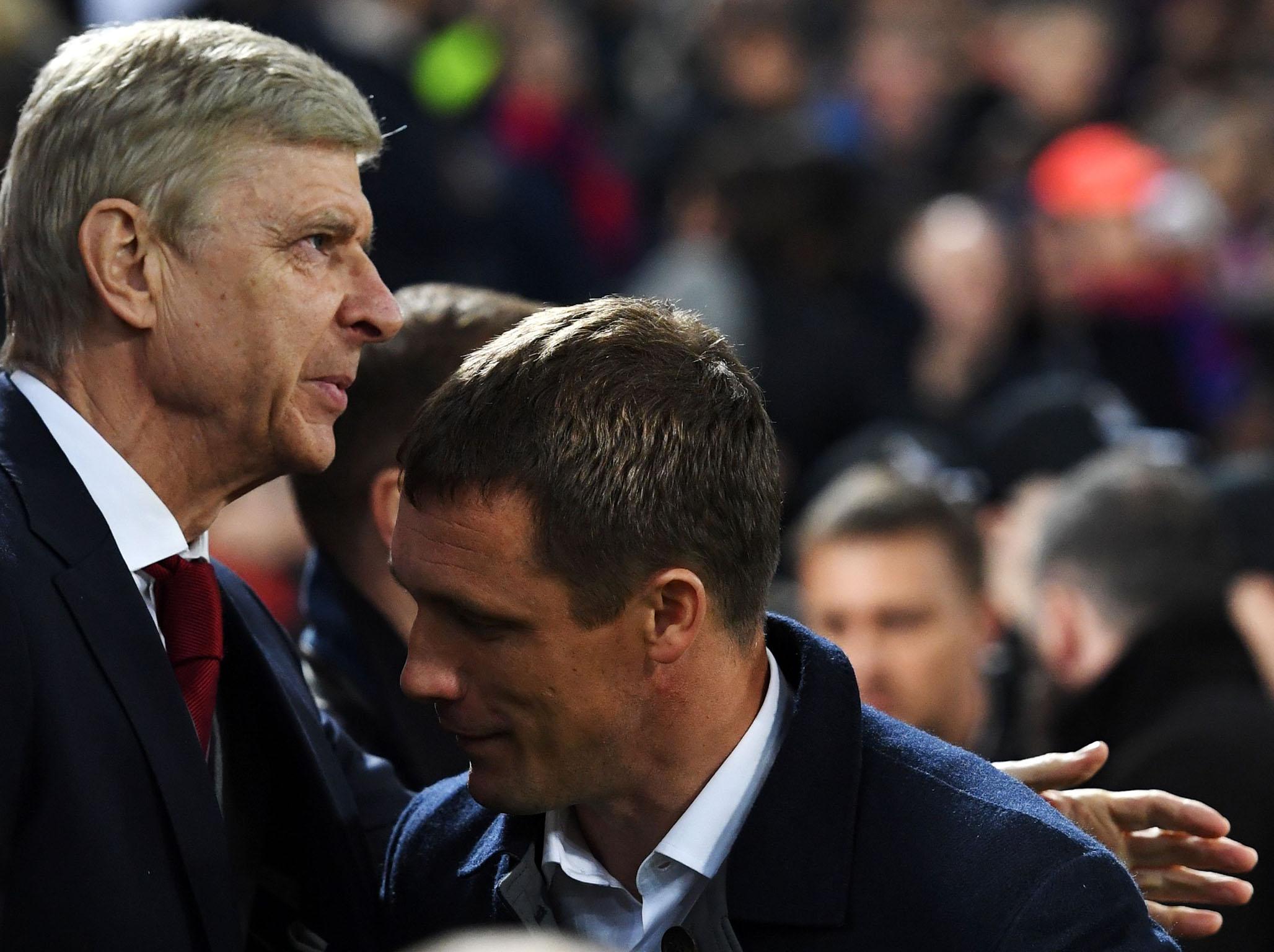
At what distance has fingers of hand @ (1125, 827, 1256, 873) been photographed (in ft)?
8.59

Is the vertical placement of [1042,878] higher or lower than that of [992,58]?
higher

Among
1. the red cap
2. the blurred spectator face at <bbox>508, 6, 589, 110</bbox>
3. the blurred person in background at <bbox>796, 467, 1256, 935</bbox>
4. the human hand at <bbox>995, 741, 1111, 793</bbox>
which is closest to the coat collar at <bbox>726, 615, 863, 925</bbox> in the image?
the human hand at <bbox>995, 741, 1111, 793</bbox>

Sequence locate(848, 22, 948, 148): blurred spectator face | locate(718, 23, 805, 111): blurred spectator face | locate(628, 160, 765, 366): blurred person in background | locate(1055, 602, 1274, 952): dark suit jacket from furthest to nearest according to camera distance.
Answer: locate(848, 22, 948, 148): blurred spectator face
locate(718, 23, 805, 111): blurred spectator face
locate(628, 160, 765, 366): blurred person in background
locate(1055, 602, 1274, 952): dark suit jacket

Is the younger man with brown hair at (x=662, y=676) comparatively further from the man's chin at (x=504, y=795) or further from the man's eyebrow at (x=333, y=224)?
the man's eyebrow at (x=333, y=224)

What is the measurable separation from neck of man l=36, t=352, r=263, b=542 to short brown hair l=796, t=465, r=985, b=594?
→ 8.47 feet

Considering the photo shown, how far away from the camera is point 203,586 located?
8.50 ft

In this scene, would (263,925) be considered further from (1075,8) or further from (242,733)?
(1075,8)

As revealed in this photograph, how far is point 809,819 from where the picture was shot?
230 cm

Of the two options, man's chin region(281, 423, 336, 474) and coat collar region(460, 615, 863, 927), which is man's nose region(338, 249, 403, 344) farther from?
coat collar region(460, 615, 863, 927)

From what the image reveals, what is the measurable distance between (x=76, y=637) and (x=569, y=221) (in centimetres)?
662

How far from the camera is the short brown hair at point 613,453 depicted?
2.30 metres

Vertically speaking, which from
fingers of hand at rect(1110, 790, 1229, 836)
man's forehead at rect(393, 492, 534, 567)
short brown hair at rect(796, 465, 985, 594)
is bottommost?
short brown hair at rect(796, 465, 985, 594)

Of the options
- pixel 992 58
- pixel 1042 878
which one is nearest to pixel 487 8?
pixel 992 58

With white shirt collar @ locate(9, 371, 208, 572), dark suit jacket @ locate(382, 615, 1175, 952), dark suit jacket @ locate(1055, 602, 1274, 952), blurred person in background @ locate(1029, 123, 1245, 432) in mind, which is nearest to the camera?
dark suit jacket @ locate(382, 615, 1175, 952)
